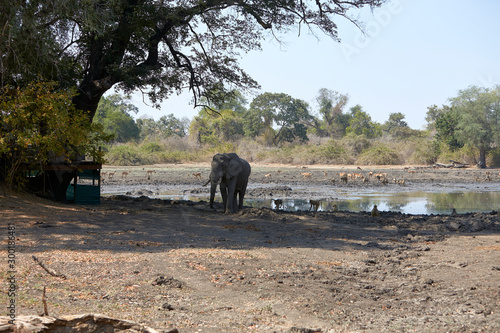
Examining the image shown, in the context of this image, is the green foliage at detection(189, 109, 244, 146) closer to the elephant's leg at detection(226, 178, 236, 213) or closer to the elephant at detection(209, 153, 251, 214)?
the elephant at detection(209, 153, 251, 214)

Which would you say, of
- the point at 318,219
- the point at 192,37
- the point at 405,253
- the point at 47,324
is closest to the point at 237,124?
the point at 192,37

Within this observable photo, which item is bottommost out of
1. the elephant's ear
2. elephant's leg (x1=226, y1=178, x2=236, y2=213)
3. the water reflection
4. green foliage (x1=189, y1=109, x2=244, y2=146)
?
the water reflection

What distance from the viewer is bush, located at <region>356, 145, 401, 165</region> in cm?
5250

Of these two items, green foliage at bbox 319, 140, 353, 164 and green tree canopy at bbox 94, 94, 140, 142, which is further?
green tree canopy at bbox 94, 94, 140, 142

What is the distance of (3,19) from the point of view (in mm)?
11828

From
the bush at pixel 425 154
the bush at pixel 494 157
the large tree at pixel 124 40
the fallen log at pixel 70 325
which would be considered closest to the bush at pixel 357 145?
the bush at pixel 425 154

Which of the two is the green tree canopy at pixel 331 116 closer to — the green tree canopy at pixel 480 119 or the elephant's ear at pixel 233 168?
the green tree canopy at pixel 480 119

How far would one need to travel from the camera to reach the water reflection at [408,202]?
20.9 meters

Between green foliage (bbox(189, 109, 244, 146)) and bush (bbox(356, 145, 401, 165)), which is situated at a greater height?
green foliage (bbox(189, 109, 244, 146))

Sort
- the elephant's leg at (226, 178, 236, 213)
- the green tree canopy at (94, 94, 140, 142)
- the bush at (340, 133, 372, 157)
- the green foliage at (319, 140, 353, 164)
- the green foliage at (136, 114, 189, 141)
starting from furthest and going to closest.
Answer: the green foliage at (136, 114, 189, 141) < the green tree canopy at (94, 94, 140, 142) < the bush at (340, 133, 372, 157) < the green foliage at (319, 140, 353, 164) < the elephant's leg at (226, 178, 236, 213)

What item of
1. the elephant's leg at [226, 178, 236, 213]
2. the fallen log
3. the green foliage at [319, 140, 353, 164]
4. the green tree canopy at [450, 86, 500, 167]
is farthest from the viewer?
the green foliage at [319, 140, 353, 164]

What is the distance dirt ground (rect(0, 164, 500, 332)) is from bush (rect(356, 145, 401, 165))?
1526 inches

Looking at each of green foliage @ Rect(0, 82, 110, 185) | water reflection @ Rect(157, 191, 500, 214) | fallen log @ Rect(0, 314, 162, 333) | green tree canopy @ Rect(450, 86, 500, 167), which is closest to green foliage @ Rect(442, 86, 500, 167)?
green tree canopy @ Rect(450, 86, 500, 167)

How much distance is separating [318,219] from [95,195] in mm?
7347
